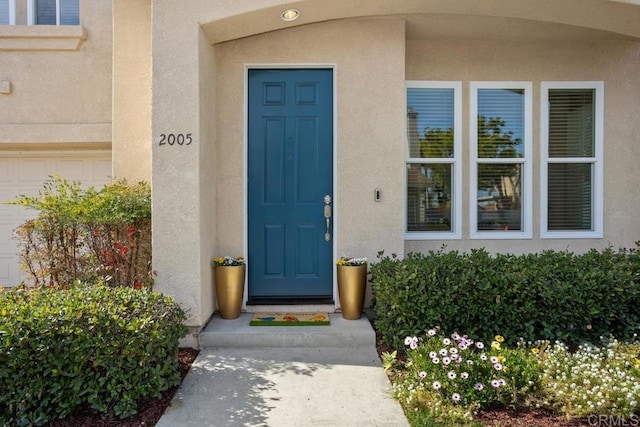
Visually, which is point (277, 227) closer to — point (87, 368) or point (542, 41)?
point (87, 368)

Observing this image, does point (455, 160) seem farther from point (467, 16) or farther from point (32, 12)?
point (32, 12)

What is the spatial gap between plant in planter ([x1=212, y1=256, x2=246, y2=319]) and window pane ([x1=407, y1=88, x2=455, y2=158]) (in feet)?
8.76

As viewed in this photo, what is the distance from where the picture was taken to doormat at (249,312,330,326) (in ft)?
14.8

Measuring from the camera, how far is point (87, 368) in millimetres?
2951

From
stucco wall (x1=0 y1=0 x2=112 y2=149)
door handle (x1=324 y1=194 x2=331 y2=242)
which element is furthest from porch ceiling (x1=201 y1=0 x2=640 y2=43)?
stucco wall (x1=0 y1=0 x2=112 y2=149)

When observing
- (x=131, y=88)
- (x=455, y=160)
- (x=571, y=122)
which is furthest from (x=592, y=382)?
(x=131, y=88)

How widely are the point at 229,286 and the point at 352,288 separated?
4.37 feet

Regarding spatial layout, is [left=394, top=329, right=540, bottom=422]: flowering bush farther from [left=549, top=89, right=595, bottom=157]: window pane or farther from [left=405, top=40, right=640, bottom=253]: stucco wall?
[left=549, top=89, right=595, bottom=157]: window pane

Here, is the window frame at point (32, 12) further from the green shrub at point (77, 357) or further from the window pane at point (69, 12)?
the green shrub at point (77, 357)

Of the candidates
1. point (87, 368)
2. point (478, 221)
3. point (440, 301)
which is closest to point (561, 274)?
point (440, 301)

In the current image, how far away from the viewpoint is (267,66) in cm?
498

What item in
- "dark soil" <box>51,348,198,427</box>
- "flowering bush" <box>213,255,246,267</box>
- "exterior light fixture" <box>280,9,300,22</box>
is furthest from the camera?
"flowering bush" <box>213,255,246,267</box>

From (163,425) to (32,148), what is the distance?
5090mm

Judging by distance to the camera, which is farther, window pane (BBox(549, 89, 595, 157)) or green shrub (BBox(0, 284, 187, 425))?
window pane (BBox(549, 89, 595, 157))
